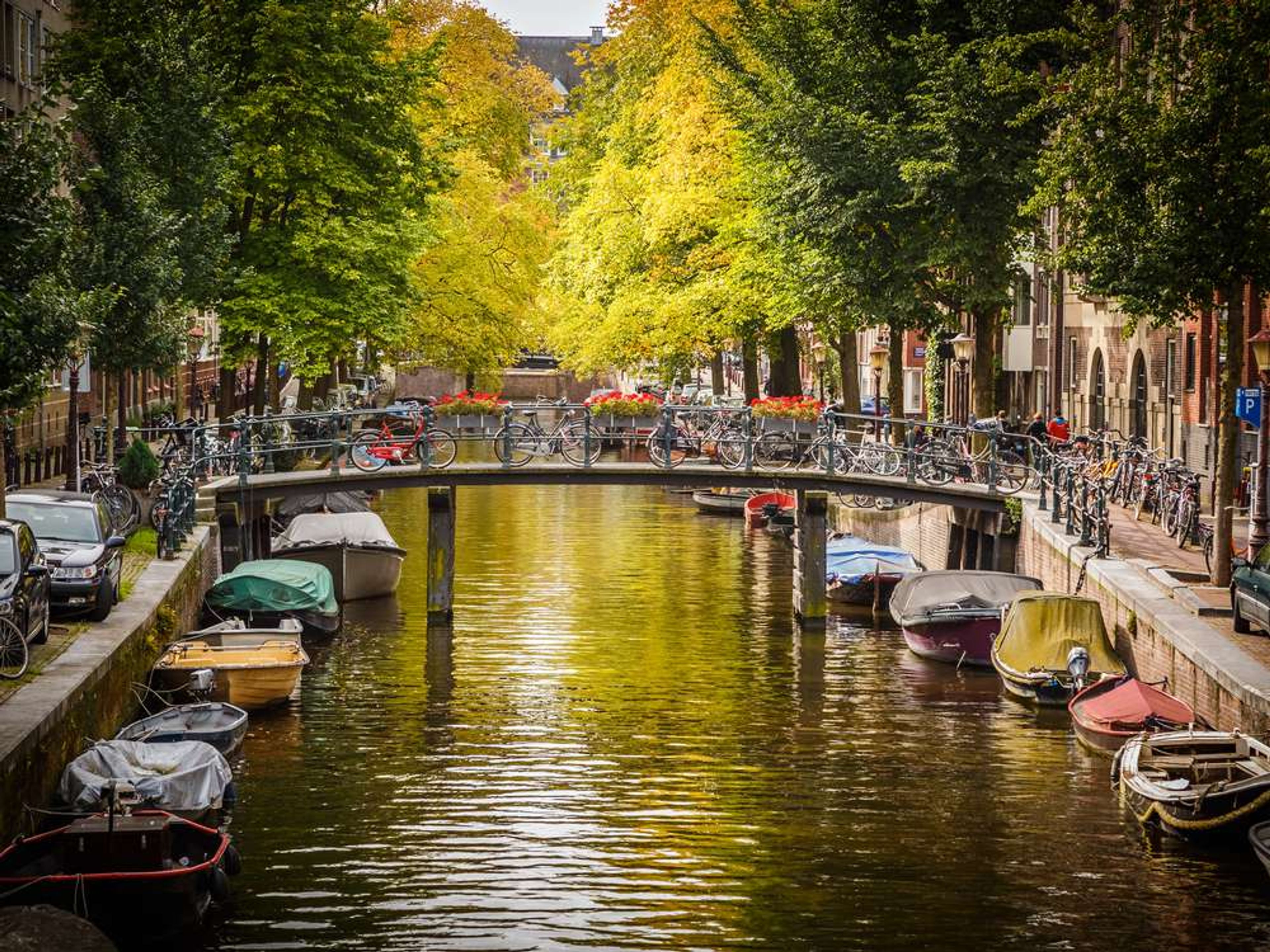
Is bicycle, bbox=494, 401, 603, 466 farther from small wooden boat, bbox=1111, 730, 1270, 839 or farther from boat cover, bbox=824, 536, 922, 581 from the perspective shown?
small wooden boat, bbox=1111, 730, 1270, 839

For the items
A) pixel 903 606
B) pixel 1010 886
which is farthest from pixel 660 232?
pixel 1010 886

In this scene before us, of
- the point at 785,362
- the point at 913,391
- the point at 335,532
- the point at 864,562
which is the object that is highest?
the point at 785,362

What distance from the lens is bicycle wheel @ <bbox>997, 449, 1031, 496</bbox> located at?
40.5 meters

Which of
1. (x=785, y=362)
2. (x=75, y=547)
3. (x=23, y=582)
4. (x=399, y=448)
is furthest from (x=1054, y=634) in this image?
(x=785, y=362)

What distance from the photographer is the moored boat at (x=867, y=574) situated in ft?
142

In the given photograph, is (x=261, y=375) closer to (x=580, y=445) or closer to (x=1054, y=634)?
(x=580, y=445)

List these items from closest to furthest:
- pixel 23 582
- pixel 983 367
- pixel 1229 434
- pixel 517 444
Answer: pixel 23 582 → pixel 1229 434 → pixel 517 444 → pixel 983 367

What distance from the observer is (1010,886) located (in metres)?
21.5

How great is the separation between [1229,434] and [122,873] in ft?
56.9

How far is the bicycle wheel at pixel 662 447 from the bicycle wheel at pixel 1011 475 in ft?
20.8

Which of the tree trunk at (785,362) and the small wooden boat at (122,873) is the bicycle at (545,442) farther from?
the small wooden boat at (122,873)

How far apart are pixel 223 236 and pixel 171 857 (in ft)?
86.9

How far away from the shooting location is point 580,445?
41969 mm

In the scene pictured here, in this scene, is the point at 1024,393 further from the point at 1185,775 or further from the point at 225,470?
the point at 1185,775
